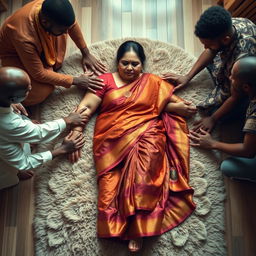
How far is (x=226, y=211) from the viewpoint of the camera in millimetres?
1567

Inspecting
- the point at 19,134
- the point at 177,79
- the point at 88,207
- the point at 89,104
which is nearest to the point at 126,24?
the point at 177,79

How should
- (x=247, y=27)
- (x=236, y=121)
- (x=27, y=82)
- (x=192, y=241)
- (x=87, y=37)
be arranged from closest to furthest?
(x=27, y=82)
(x=247, y=27)
(x=192, y=241)
(x=236, y=121)
(x=87, y=37)

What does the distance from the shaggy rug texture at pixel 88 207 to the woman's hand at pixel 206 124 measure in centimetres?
5

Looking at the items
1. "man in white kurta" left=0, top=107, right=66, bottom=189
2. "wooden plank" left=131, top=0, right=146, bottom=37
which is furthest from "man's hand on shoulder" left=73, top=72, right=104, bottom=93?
"wooden plank" left=131, top=0, right=146, bottom=37

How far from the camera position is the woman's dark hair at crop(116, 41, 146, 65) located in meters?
1.66

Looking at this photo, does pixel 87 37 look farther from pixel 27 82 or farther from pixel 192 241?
pixel 192 241

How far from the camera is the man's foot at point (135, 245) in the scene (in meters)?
1.38

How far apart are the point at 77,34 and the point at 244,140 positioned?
1.00 metres

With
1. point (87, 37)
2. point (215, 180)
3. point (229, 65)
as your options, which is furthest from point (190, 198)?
point (87, 37)

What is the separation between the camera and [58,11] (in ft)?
4.26

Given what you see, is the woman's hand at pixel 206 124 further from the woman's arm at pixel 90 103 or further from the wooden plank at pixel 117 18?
the wooden plank at pixel 117 18

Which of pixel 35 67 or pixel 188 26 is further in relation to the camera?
pixel 188 26

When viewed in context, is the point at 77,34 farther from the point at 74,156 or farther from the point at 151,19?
the point at 74,156

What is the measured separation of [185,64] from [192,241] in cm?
93
